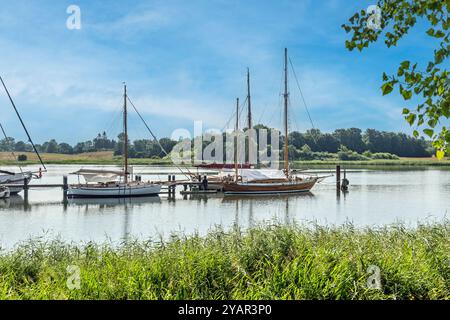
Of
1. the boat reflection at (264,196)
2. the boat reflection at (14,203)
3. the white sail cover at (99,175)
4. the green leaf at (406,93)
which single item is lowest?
the boat reflection at (264,196)

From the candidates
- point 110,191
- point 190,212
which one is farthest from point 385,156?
point 190,212

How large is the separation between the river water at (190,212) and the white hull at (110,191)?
148 centimetres

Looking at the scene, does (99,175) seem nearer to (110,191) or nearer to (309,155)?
(110,191)

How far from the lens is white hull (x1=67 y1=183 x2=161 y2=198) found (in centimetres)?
3944

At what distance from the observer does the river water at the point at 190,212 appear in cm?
2228

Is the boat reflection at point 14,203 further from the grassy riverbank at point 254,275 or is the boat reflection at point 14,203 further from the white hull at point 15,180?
the grassy riverbank at point 254,275

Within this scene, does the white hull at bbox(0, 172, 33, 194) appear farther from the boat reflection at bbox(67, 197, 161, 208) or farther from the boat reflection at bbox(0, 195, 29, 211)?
the boat reflection at bbox(67, 197, 161, 208)

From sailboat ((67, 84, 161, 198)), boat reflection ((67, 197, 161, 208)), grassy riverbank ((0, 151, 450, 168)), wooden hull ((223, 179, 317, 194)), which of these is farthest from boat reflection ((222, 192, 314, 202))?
grassy riverbank ((0, 151, 450, 168))

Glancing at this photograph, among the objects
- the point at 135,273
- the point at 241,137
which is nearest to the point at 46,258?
the point at 135,273

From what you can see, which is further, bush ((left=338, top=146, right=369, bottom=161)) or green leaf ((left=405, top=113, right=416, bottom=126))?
bush ((left=338, top=146, right=369, bottom=161))

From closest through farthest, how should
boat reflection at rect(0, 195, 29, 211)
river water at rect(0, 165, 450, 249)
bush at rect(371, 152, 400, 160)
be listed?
1. river water at rect(0, 165, 450, 249)
2. boat reflection at rect(0, 195, 29, 211)
3. bush at rect(371, 152, 400, 160)

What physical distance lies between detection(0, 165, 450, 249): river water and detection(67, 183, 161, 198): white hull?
148cm

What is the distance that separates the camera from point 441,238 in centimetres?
1075

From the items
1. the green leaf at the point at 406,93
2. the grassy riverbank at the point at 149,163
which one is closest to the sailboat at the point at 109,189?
the green leaf at the point at 406,93
